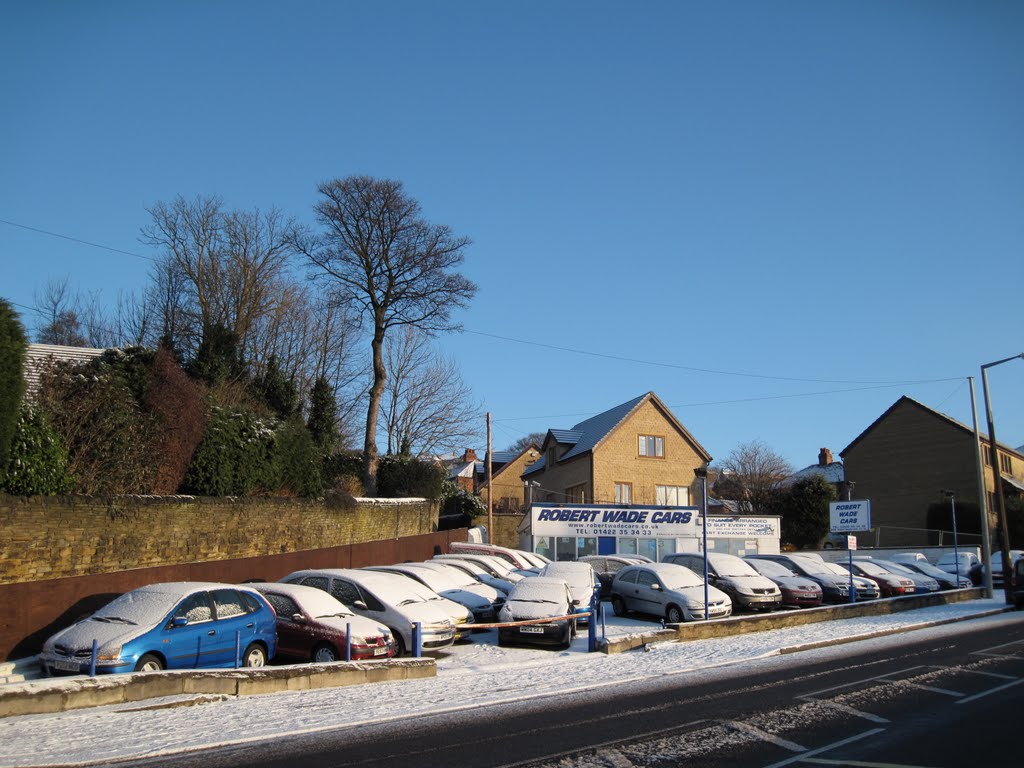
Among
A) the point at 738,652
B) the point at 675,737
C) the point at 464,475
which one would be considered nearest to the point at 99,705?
the point at 675,737

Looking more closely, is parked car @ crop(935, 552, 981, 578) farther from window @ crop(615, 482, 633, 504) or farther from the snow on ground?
the snow on ground

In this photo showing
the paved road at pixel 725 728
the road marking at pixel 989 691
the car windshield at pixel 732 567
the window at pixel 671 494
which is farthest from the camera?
the window at pixel 671 494

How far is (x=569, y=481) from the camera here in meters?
51.2

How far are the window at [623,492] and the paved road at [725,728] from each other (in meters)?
33.2

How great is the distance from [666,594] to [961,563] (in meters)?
23.6

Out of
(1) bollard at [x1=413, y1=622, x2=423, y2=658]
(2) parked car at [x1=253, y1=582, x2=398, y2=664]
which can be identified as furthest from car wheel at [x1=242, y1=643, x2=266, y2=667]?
(1) bollard at [x1=413, y1=622, x2=423, y2=658]

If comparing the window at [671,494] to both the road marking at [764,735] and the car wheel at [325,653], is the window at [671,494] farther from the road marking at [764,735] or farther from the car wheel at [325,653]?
the road marking at [764,735]

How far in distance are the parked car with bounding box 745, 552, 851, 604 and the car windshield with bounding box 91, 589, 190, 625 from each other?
19.5 metres

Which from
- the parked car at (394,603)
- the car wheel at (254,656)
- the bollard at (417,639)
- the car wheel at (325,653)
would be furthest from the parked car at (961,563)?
the car wheel at (254,656)

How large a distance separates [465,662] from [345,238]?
24.0 meters

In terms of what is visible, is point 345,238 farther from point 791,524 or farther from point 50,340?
point 791,524

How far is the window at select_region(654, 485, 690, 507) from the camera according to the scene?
1932 inches

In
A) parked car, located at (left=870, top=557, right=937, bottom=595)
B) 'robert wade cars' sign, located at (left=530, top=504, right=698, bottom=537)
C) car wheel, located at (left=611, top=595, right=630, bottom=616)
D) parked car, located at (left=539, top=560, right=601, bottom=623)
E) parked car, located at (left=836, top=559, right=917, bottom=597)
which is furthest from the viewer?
'robert wade cars' sign, located at (left=530, top=504, right=698, bottom=537)

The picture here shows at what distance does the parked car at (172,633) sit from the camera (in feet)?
Result: 41.5
